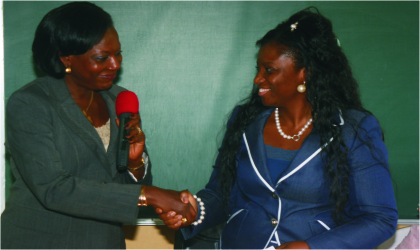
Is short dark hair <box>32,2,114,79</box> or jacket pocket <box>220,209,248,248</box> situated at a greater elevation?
short dark hair <box>32,2,114,79</box>

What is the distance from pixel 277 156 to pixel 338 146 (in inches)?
11.3

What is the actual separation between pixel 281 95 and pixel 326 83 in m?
0.22

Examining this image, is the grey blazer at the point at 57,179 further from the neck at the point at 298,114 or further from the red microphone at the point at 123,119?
the neck at the point at 298,114

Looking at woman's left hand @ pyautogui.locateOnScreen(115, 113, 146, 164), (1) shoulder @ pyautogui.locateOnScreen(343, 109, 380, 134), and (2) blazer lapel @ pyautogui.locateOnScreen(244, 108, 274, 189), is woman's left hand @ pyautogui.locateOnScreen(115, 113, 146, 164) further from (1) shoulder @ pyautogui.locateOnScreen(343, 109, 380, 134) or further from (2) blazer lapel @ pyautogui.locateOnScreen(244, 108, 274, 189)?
(1) shoulder @ pyautogui.locateOnScreen(343, 109, 380, 134)

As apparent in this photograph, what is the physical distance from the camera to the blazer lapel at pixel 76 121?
5.66ft

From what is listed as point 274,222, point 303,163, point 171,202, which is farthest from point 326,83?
point 171,202

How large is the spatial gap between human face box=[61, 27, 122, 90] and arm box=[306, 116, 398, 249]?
3.87 feet

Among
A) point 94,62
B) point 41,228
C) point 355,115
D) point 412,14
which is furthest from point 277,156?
point 412,14

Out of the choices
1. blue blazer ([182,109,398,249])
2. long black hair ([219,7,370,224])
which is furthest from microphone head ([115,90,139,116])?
long black hair ([219,7,370,224])

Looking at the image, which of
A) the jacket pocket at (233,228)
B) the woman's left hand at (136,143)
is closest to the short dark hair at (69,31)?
the woman's left hand at (136,143)

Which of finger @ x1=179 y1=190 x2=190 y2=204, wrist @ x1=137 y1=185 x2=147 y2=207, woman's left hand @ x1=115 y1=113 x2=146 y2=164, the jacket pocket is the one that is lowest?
the jacket pocket

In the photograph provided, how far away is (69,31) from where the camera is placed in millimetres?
1693

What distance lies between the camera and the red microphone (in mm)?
1572

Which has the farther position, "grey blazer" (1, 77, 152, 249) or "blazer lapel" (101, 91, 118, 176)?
"blazer lapel" (101, 91, 118, 176)
